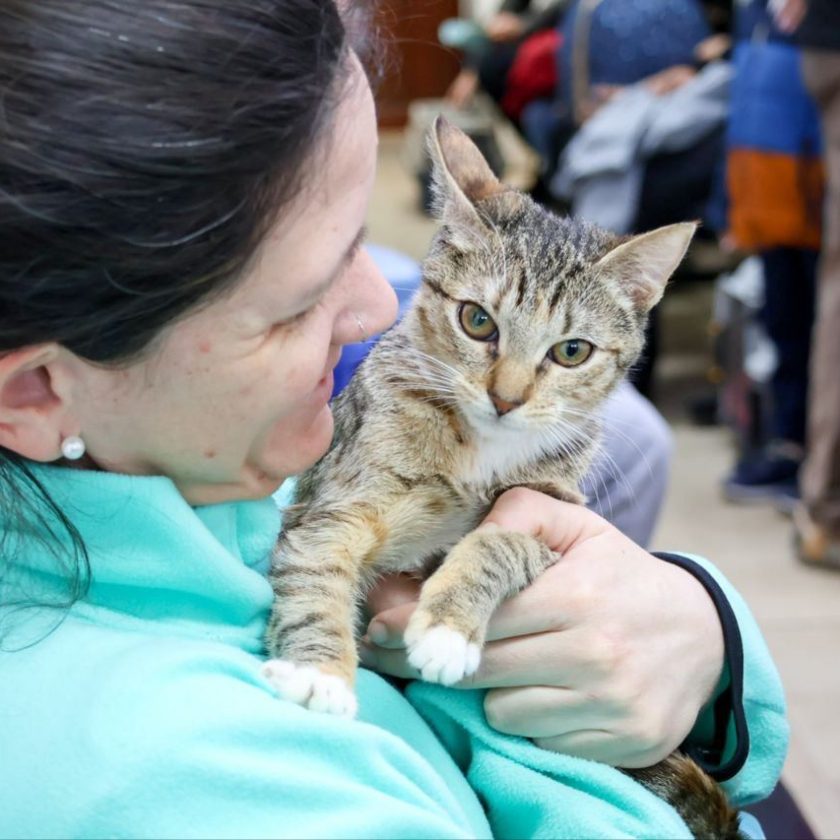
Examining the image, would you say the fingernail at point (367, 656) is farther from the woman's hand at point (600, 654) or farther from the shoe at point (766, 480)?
the shoe at point (766, 480)

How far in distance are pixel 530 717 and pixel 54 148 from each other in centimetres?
66

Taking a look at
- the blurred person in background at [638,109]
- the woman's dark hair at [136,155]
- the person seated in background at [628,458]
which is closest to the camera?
the woman's dark hair at [136,155]

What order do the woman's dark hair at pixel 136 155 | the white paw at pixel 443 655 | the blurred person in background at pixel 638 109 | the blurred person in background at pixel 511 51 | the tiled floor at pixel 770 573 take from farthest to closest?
1. the blurred person in background at pixel 511 51
2. the blurred person in background at pixel 638 109
3. the tiled floor at pixel 770 573
4. the white paw at pixel 443 655
5. the woman's dark hair at pixel 136 155

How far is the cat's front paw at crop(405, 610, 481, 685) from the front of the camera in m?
1.02

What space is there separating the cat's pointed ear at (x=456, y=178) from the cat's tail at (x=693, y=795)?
2.15 feet

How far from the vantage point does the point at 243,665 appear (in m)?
0.92

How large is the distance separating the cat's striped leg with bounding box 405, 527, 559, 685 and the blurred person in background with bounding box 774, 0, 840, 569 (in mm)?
1977

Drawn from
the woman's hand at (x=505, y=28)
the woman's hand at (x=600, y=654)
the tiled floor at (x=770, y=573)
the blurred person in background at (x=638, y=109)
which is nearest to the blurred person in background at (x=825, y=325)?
the tiled floor at (x=770, y=573)

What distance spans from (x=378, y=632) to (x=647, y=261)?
1.83ft

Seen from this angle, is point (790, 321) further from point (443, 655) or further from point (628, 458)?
point (443, 655)

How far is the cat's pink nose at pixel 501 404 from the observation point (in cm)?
124

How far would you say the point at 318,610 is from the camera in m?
1.09

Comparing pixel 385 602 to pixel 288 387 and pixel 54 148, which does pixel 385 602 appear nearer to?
pixel 288 387

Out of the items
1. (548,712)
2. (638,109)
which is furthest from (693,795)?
(638,109)
